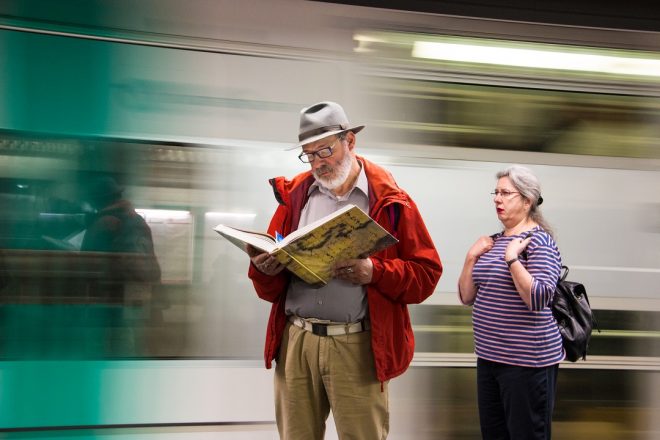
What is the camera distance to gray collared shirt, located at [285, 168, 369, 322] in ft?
7.23

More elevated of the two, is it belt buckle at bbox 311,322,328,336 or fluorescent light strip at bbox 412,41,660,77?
fluorescent light strip at bbox 412,41,660,77

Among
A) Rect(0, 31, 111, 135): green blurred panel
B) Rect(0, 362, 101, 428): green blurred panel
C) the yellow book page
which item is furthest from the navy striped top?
Rect(0, 31, 111, 135): green blurred panel

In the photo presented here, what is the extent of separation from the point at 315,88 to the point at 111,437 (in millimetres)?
1951

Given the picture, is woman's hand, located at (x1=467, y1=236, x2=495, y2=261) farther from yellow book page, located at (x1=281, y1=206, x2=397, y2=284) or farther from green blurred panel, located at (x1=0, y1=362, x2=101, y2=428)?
green blurred panel, located at (x1=0, y1=362, x2=101, y2=428)

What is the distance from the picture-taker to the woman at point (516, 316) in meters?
2.43

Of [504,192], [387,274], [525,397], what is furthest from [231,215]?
[525,397]

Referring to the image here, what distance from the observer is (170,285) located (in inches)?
112

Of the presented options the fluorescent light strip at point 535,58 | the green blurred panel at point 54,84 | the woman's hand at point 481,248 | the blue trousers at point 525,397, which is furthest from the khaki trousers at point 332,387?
the fluorescent light strip at point 535,58

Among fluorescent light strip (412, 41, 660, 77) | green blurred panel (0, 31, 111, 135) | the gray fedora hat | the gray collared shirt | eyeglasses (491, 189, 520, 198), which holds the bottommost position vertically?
the gray collared shirt

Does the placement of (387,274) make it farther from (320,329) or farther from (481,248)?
(481,248)

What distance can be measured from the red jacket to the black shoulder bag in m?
0.71

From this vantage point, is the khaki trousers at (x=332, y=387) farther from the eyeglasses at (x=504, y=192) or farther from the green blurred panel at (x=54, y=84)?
the green blurred panel at (x=54, y=84)

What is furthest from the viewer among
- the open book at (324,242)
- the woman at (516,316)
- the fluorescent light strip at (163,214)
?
the fluorescent light strip at (163,214)

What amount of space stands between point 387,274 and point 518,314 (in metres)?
0.70
